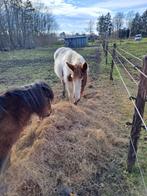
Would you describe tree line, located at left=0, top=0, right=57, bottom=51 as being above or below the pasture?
above

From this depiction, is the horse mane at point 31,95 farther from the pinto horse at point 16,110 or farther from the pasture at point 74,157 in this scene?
the pasture at point 74,157

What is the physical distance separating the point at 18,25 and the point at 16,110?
1414 inches

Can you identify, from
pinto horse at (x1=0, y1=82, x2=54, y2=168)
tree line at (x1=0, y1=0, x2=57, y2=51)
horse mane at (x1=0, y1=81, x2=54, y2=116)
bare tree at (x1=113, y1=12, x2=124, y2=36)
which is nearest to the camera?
pinto horse at (x1=0, y1=82, x2=54, y2=168)

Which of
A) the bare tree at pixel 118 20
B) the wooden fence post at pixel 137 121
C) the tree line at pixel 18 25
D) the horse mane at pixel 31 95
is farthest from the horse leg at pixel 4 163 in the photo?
the bare tree at pixel 118 20

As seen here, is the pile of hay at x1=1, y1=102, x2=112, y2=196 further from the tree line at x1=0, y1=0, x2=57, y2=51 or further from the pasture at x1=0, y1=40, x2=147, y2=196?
the tree line at x1=0, y1=0, x2=57, y2=51

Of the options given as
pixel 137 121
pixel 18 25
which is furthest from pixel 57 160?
pixel 18 25

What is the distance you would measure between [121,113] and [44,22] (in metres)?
43.3

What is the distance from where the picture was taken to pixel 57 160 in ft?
9.55

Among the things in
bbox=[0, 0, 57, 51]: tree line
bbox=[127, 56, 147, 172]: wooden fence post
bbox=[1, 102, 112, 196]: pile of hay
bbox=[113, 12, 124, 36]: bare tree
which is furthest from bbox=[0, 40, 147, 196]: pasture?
bbox=[113, 12, 124, 36]: bare tree

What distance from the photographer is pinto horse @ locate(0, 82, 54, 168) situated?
2492mm

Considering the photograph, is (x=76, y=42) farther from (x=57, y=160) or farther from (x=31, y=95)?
(x=57, y=160)

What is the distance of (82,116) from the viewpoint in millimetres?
4160

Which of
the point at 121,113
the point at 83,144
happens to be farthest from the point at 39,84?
the point at 121,113

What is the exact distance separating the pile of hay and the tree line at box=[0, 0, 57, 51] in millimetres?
28662
